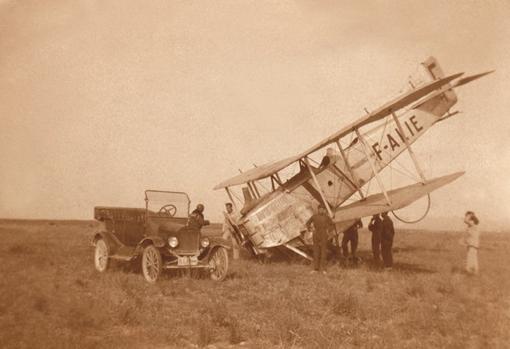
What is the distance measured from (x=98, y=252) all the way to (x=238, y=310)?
5.63 metres

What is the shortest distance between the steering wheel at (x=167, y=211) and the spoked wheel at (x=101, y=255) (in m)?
1.62

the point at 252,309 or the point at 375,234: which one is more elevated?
the point at 375,234

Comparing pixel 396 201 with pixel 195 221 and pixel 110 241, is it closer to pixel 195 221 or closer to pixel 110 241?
pixel 195 221

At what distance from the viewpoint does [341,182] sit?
14797mm

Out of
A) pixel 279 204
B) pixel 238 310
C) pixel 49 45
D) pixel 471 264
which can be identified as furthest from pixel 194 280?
pixel 471 264

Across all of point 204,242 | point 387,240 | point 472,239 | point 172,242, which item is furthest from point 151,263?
point 472,239

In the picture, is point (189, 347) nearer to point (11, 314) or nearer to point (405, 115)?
point (11, 314)

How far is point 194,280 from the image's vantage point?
1012cm

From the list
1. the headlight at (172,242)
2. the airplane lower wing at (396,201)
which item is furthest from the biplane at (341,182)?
the headlight at (172,242)

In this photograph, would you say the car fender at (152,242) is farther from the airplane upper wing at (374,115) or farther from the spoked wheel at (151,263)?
the airplane upper wing at (374,115)

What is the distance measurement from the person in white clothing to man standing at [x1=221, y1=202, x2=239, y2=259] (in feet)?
20.9

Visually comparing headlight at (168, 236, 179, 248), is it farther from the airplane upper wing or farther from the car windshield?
the airplane upper wing

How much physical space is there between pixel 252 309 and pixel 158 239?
3.33 m

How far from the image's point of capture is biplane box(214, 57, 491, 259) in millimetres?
12453
